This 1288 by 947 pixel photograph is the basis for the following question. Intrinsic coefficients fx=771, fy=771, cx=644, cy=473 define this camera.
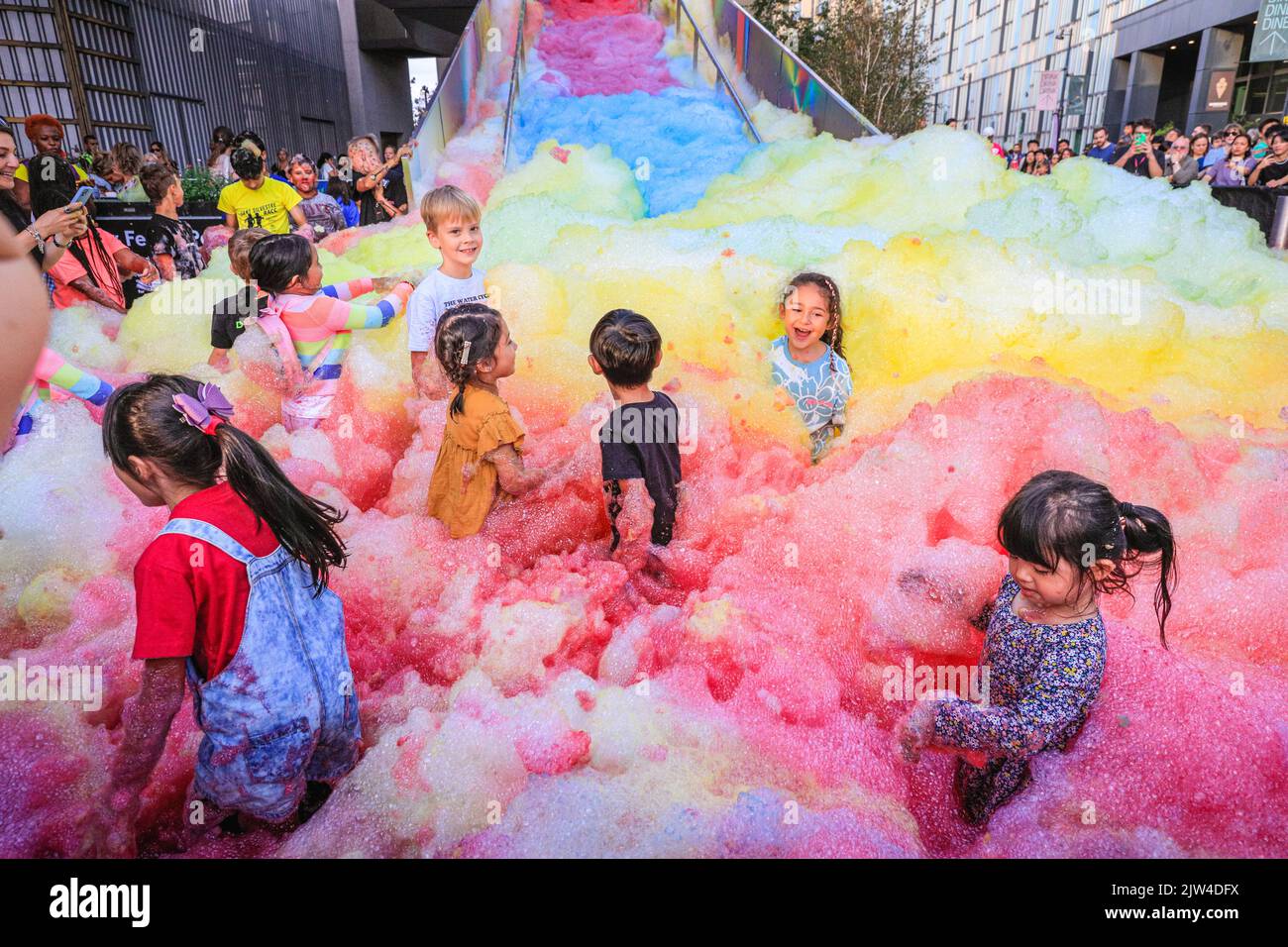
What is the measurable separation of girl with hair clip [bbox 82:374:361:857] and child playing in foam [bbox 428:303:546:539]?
0.59 m

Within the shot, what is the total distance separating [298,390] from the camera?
267 cm

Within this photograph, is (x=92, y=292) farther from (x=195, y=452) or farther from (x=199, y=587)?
(x=199, y=587)

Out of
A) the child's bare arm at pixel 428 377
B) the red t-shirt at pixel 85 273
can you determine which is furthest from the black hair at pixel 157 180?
the child's bare arm at pixel 428 377

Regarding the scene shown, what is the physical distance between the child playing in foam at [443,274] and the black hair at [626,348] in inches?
33.0

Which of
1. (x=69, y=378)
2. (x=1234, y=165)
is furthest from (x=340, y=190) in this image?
(x=1234, y=165)

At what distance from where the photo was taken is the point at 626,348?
2004mm

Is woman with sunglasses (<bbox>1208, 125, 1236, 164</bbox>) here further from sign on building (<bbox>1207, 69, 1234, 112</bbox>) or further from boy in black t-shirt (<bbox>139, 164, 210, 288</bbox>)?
sign on building (<bbox>1207, 69, 1234, 112</bbox>)

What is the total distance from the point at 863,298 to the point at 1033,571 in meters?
1.83

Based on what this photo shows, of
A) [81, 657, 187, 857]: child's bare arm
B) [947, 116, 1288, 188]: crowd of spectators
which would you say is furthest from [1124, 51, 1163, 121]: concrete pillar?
[81, 657, 187, 857]: child's bare arm

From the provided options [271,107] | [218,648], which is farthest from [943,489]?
[271,107]

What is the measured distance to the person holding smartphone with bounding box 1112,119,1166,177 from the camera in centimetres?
739

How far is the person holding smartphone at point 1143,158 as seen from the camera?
7387 mm

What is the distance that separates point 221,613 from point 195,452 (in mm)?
280

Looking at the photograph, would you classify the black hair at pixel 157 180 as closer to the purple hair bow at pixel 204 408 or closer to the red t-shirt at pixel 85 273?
the red t-shirt at pixel 85 273
